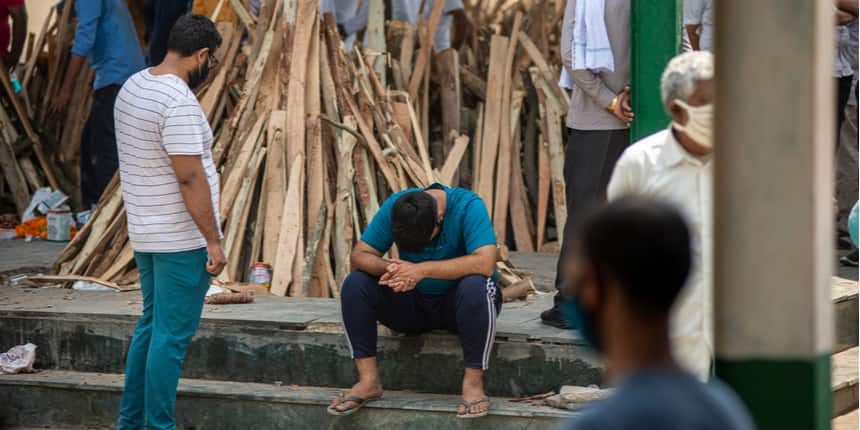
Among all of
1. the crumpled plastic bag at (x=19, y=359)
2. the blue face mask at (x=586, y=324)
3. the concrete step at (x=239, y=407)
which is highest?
the blue face mask at (x=586, y=324)

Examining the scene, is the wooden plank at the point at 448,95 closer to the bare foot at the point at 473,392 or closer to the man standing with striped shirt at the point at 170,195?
the bare foot at the point at 473,392

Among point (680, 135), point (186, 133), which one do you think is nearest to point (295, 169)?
point (186, 133)

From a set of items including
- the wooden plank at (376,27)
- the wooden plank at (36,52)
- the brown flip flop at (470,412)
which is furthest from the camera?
the wooden plank at (36,52)

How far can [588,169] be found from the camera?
20.7 ft

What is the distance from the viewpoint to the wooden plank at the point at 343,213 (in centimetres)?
775

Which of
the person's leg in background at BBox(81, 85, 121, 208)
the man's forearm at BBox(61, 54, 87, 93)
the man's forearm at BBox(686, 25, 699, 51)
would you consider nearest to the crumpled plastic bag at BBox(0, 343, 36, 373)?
the person's leg in background at BBox(81, 85, 121, 208)

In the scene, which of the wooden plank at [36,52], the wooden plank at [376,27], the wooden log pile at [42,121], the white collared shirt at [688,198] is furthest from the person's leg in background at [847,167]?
the wooden plank at [36,52]

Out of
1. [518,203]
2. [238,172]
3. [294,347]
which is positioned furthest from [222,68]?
[294,347]

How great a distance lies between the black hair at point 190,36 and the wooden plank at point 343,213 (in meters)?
2.32

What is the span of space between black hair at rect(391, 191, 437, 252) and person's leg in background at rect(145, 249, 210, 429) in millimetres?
877

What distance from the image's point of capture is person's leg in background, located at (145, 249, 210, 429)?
5504mm

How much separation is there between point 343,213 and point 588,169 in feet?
6.37

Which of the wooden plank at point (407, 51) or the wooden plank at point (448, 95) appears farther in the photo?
the wooden plank at point (448, 95)

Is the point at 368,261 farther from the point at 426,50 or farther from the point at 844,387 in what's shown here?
the point at 426,50
